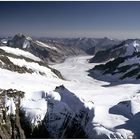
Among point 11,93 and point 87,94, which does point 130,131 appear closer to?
point 11,93

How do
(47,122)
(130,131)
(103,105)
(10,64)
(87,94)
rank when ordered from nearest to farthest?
(130,131) → (47,122) → (103,105) → (87,94) → (10,64)

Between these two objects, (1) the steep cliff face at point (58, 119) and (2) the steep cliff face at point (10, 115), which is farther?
(1) the steep cliff face at point (58, 119)

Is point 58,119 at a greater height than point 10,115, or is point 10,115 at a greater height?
point 10,115

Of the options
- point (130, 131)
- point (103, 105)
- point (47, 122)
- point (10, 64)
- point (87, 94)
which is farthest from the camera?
point (10, 64)

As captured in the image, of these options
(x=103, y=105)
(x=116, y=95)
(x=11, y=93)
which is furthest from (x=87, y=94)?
(x=11, y=93)

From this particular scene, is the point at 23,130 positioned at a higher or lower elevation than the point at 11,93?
lower

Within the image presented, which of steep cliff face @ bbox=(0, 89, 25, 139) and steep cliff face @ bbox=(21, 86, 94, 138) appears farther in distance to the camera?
steep cliff face @ bbox=(21, 86, 94, 138)

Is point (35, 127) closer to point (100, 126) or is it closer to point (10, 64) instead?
point (100, 126)

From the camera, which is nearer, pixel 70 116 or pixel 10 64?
pixel 70 116

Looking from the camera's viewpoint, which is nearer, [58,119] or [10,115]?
[10,115]
